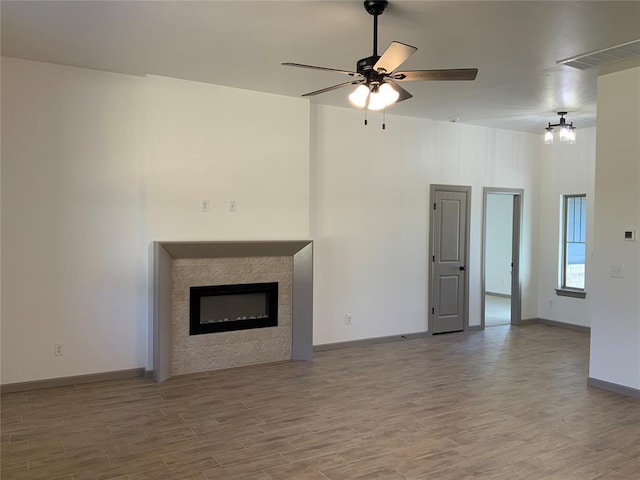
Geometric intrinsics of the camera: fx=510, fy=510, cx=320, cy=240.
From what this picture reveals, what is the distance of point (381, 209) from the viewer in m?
6.53

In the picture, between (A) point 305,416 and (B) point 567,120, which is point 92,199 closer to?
(A) point 305,416

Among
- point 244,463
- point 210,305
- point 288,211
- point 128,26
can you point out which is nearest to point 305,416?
point 244,463

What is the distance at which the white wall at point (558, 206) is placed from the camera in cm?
735

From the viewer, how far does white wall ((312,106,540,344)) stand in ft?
20.1

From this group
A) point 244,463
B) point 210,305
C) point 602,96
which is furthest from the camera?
point 210,305

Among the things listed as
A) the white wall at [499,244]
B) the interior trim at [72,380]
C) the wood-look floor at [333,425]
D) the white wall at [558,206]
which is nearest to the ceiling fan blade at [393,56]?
the wood-look floor at [333,425]

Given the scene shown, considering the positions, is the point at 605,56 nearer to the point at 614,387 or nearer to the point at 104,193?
the point at 614,387

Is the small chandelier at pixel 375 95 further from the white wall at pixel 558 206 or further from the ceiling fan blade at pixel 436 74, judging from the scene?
the white wall at pixel 558 206

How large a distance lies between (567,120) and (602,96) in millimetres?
2112

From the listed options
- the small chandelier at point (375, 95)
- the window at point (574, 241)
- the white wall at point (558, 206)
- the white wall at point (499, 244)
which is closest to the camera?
the small chandelier at point (375, 95)

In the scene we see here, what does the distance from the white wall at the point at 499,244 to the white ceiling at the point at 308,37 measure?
19.1ft

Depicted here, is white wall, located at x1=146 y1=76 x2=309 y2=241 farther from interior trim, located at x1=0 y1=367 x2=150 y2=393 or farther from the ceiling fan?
the ceiling fan

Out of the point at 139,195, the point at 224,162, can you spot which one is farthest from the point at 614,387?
the point at 139,195

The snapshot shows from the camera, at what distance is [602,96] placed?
4.72m
